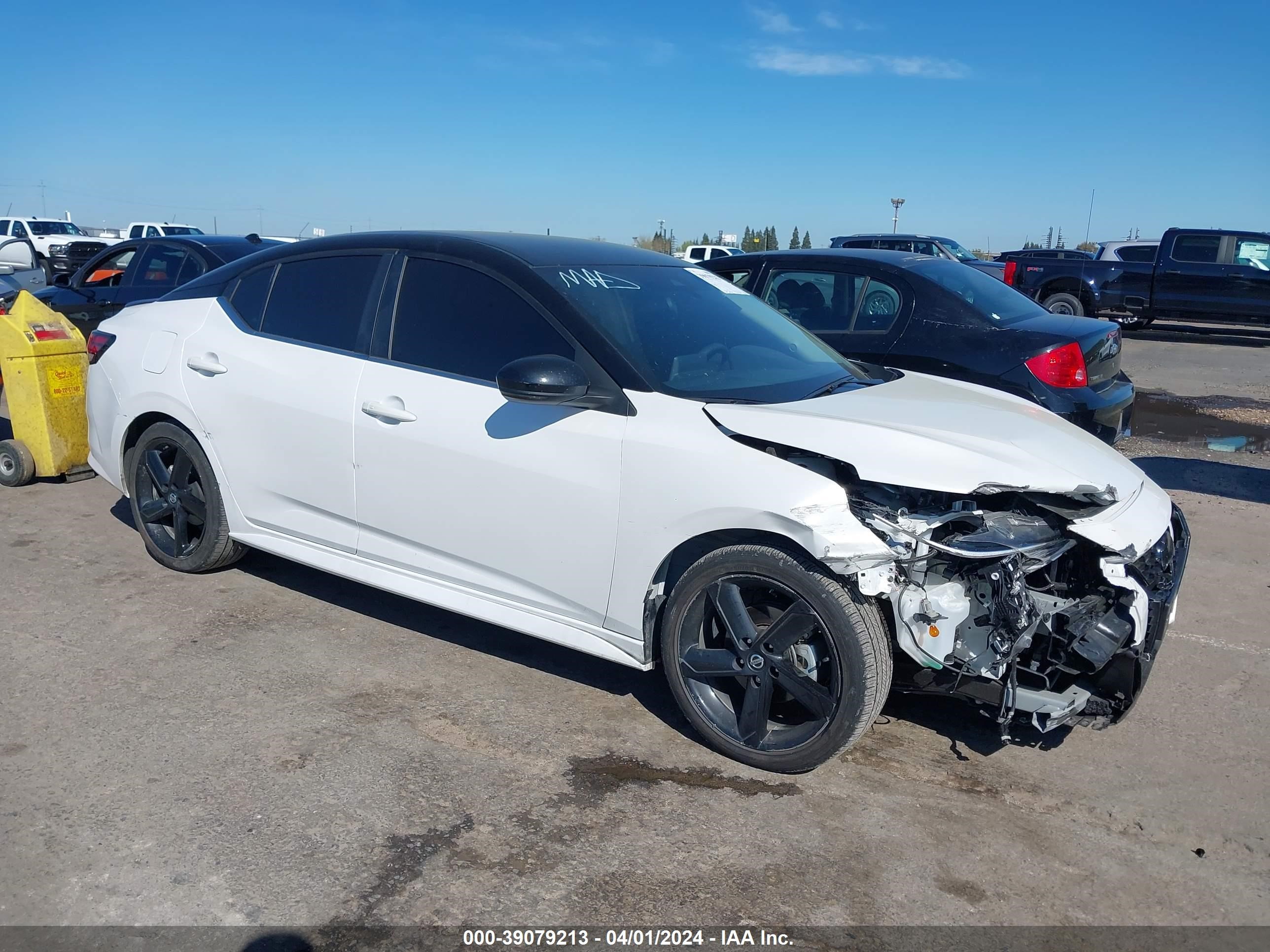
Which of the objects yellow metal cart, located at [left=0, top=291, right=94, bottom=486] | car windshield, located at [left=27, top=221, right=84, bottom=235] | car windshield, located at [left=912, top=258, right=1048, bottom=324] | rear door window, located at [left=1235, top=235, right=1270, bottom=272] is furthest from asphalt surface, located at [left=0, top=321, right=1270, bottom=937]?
car windshield, located at [left=27, top=221, right=84, bottom=235]

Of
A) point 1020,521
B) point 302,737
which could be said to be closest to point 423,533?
point 302,737

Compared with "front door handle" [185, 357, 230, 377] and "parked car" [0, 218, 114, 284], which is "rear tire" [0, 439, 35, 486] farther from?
"parked car" [0, 218, 114, 284]

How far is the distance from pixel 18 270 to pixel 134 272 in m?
9.44

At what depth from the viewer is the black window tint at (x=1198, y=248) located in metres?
18.3

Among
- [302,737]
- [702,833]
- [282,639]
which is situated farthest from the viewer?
[282,639]

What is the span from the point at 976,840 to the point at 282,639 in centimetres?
292

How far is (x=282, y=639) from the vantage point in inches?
176

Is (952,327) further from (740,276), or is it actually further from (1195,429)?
(1195,429)

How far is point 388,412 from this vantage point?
13.2 feet

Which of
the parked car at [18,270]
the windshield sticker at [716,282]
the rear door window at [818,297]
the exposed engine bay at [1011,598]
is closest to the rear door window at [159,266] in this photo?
the parked car at [18,270]

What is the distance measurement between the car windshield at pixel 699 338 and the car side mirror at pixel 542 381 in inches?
10.9

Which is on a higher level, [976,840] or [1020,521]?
[1020,521]

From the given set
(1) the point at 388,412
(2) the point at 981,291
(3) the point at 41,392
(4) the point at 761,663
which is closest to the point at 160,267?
(3) the point at 41,392

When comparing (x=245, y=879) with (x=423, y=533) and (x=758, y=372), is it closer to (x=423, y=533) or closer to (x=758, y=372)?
(x=423, y=533)
